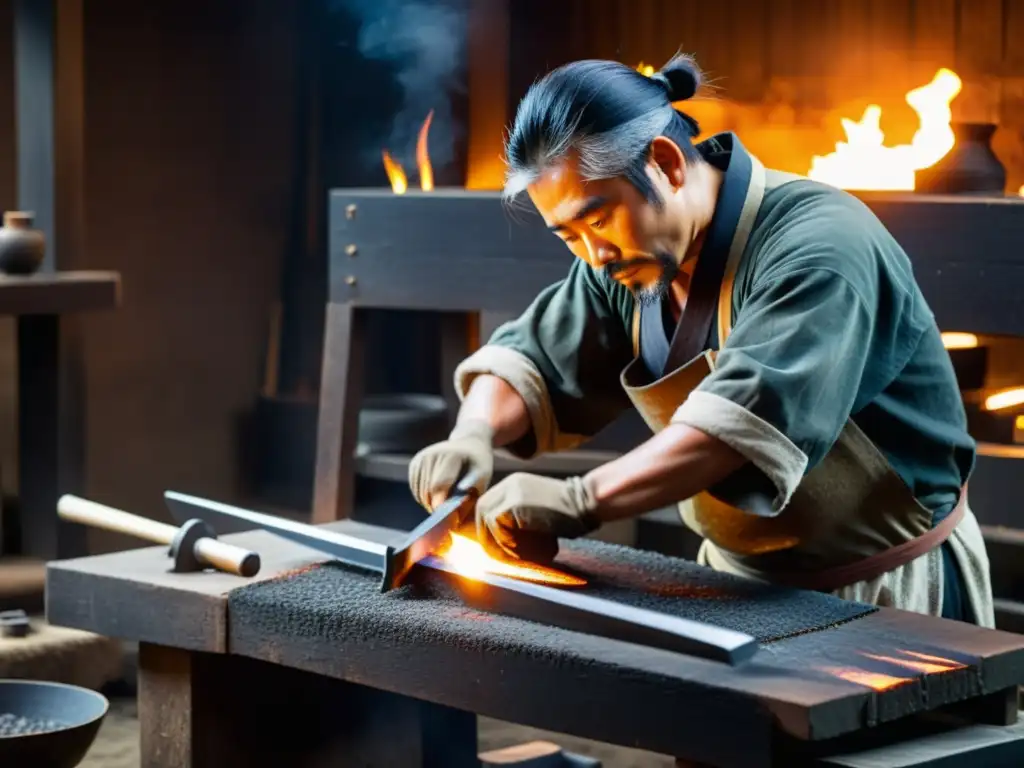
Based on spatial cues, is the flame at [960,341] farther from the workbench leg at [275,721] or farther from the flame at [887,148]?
the workbench leg at [275,721]

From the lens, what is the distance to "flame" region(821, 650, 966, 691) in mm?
2756

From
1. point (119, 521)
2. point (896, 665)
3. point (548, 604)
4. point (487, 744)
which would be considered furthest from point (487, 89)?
point (896, 665)

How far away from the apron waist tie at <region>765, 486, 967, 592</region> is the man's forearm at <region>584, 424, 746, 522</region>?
0.50 m

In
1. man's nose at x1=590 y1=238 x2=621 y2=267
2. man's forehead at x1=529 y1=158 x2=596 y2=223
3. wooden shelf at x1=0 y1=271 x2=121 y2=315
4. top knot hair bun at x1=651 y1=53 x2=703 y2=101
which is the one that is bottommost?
wooden shelf at x1=0 y1=271 x2=121 y2=315

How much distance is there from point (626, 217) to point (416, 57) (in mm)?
4428

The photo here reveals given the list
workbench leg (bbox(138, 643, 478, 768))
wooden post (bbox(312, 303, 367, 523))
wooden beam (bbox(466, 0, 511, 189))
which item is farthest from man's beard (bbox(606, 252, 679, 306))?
wooden beam (bbox(466, 0, 511, 189))

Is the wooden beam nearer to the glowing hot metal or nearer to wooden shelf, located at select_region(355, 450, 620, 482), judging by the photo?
wooden shelf, located at select_region(355, 450, 620, 482)

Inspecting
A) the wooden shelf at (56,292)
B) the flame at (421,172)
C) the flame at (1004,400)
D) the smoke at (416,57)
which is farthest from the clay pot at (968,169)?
the wooden shelf at (56,292)

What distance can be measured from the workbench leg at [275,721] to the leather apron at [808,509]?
2.72 feet

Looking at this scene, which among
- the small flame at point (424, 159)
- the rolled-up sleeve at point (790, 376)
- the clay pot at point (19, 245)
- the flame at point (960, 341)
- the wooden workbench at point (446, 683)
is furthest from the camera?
the small flame at point (424, 159)

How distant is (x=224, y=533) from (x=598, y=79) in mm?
1620

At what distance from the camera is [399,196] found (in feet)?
20.1

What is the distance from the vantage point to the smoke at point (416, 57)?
24.4ft

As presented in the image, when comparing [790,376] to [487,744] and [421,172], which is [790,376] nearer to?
[487,744]
